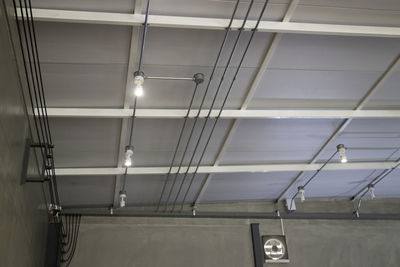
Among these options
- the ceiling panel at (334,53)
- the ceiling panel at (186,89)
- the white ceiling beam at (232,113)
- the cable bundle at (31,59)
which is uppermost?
the ceiling panel at (334,53)

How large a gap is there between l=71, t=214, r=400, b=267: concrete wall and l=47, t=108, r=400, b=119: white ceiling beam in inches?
95.5

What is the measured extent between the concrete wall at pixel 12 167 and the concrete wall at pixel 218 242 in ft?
7.32

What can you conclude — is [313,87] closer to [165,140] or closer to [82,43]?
[165,140]

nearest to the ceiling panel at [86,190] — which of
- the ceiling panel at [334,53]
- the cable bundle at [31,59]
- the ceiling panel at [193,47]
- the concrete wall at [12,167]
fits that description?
the cable bundle at [31,59]

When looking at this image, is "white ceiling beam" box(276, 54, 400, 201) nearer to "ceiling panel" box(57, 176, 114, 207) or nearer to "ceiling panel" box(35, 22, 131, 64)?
"ceiling panel" box(35, 22, 131, 64)

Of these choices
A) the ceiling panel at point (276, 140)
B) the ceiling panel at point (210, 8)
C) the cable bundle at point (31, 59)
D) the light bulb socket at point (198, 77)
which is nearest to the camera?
the cable bundle at point (31, 59)

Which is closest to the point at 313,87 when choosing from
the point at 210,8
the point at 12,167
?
the point at 210,8

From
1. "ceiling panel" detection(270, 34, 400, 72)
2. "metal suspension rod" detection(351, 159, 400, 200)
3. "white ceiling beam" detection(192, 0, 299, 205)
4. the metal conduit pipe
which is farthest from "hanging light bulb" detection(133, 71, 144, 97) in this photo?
"metal suspension rod" detection(351, 159, 400, 200)

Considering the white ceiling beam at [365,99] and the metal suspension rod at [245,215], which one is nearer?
the white ceiling beam at [365,99]

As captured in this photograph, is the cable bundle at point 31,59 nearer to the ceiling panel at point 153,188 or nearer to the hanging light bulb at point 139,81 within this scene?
the hanging light bulb at point 139,81

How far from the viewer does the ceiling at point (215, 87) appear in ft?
16.1

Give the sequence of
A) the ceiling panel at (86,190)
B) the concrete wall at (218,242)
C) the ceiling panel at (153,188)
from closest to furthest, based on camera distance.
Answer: the concrete wall at (218,242) < the ceiling panel at (86,190) < the ceiling panel at (153,188)

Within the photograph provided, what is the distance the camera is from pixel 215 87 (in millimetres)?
5926

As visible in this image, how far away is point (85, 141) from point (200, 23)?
10.4 feet
